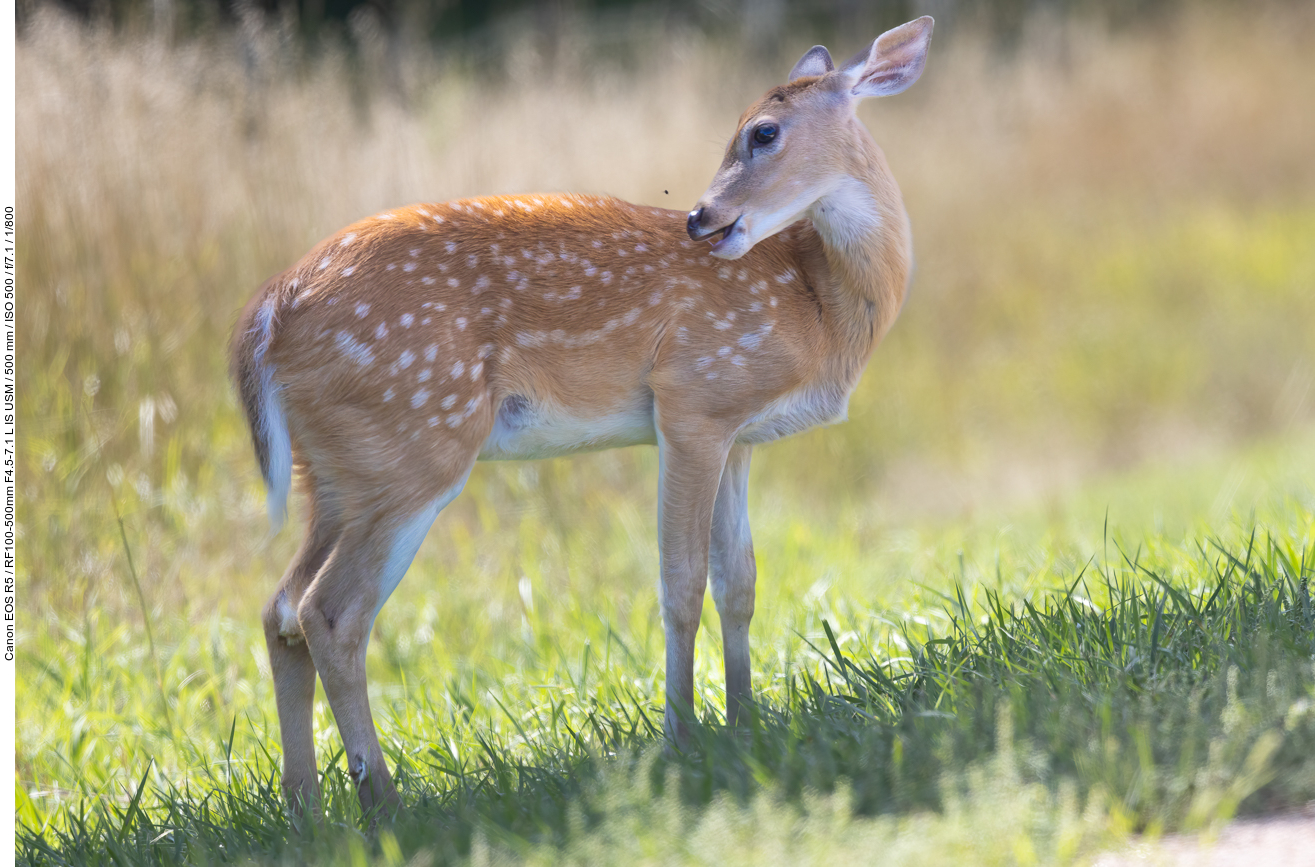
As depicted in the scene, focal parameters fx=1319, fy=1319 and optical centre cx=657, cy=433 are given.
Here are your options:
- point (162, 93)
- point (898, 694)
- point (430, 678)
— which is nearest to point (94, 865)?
point (430, 678)

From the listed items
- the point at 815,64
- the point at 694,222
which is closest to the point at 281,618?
the point at 694,222

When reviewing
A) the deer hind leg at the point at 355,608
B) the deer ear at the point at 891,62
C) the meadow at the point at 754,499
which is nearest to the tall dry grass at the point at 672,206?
the meadow at the point at 754,499

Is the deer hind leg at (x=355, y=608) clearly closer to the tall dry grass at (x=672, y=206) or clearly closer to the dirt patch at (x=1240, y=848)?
the dirt patch at (x=1240, y=848)

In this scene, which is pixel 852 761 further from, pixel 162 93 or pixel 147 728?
pixel 162 93

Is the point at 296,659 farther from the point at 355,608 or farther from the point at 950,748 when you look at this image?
the point at 950,748

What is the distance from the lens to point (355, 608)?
3.32 metres

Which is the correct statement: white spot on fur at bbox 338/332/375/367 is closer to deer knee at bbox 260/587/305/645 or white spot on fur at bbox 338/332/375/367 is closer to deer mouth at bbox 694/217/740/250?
deer knee at bbox 260/587/305/645

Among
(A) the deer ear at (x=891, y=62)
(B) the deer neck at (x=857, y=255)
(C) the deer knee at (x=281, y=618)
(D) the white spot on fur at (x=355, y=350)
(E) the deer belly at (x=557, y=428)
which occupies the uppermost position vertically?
(A) the deer ear at (x=891, y=62)

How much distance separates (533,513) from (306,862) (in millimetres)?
3722

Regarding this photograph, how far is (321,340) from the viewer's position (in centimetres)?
335

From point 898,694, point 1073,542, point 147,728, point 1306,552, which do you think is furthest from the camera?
point 1073,542

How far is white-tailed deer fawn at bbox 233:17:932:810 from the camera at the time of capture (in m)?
3.34

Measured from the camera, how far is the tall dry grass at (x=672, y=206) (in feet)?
19.2

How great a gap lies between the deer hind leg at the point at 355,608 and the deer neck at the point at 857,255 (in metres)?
1.30
